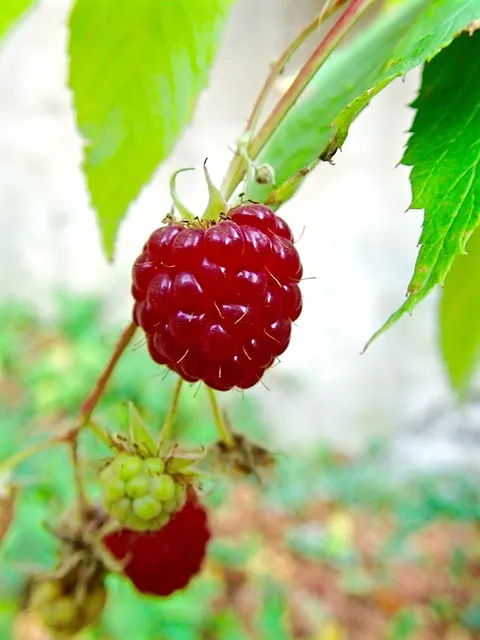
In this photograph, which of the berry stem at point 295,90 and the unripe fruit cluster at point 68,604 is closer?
the berry stem at point 295,90

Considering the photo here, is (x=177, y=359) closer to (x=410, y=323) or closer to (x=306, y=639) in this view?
(x=306, y=639)

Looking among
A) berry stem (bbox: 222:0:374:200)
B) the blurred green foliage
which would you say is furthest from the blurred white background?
berry stem (bbox: 222:0:374:200)

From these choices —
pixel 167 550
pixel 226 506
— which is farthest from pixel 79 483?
pixel 226 506

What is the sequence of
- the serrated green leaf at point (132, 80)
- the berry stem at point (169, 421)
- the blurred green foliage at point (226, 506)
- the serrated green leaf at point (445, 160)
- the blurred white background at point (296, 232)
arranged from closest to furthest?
1. the serrated green leaf at point (445, 160)
2. the berry stem at point (169, 421)
3. the serrated green leaf at point (132, 80)
4. the blurred green foliage at point (226, 506)
5. the blurred white background at point (296, 232)

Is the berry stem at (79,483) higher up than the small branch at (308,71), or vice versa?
the small branch at (308,71)

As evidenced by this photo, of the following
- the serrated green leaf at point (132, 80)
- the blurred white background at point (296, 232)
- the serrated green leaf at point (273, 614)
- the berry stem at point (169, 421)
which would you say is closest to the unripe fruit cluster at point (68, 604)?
the berry stem at point (169, 421)

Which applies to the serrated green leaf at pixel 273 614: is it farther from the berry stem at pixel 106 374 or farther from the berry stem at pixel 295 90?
the berry stem at pixel 295 90

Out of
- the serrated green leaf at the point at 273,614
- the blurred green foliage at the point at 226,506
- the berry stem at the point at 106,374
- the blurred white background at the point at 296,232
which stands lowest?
the serrated green leaf at the point at 273,614

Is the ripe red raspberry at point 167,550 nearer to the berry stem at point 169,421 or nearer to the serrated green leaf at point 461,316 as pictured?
the berry stem at point 169,421

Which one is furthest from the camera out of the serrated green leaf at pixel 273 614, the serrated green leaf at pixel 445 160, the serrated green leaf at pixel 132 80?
the serrated green leaf at pixel 273 614
